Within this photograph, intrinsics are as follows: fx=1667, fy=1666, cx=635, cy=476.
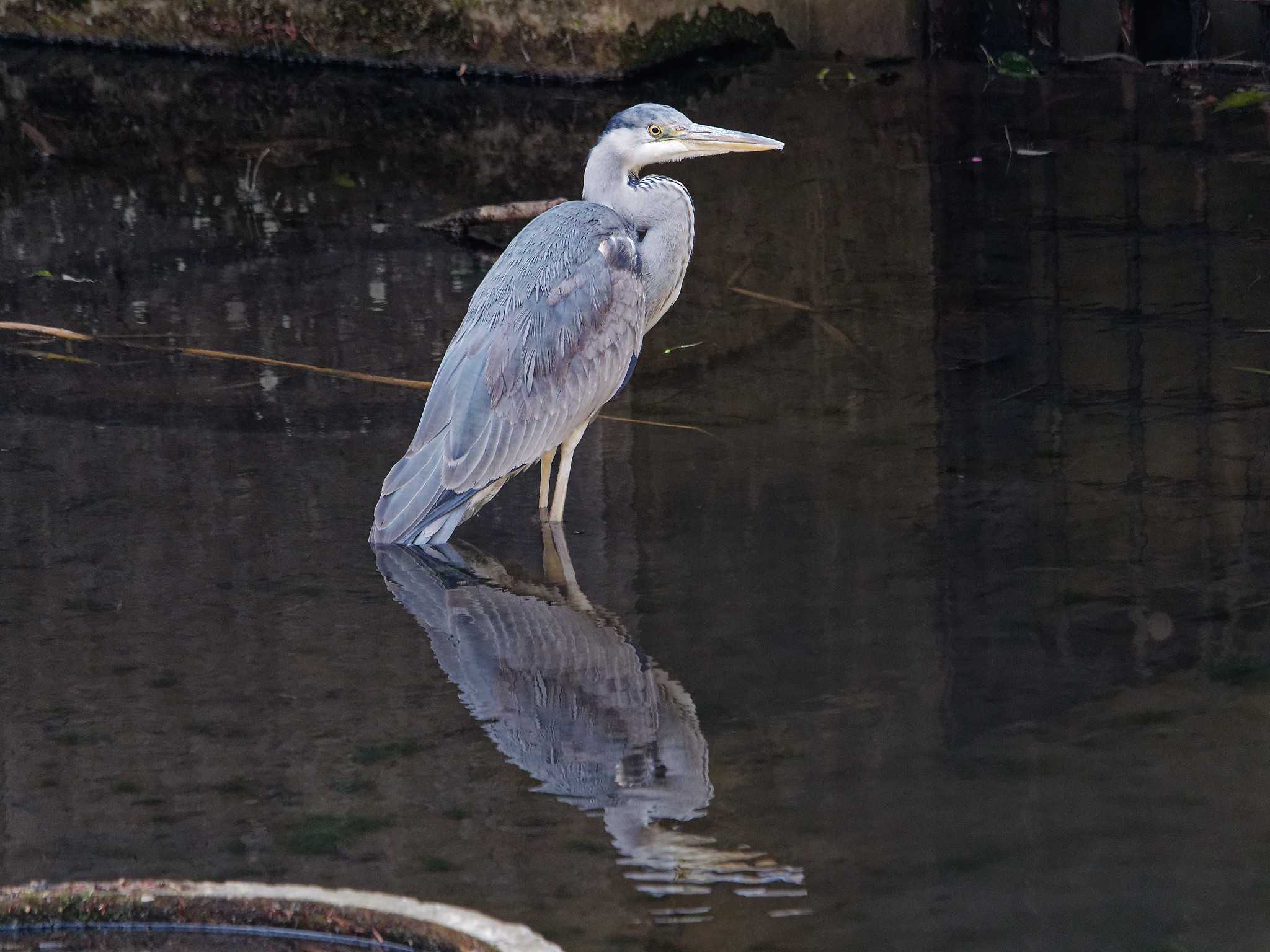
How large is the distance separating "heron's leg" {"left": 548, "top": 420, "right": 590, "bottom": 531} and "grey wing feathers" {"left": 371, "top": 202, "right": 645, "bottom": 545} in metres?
0.06

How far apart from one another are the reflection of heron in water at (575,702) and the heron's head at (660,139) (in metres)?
1.44

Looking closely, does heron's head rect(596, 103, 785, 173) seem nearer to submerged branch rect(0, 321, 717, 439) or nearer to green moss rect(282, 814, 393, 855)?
submerged branch rect(0, 321, 717, 439)

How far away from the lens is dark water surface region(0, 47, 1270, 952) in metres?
3.49

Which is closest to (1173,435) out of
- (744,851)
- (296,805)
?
(744,851)

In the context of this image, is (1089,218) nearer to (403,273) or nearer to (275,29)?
(403,273)

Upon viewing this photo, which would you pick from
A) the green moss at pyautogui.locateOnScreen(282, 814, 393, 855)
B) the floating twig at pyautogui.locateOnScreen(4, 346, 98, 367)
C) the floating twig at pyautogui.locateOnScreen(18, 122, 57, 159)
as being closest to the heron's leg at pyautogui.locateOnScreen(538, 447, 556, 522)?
the green moss at pyautogui.locateOnScreen(282, 814, 393, 855)

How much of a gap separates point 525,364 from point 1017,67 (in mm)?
6673

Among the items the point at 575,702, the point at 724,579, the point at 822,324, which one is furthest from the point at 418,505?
the point at 822,324

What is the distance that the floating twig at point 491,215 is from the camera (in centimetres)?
833

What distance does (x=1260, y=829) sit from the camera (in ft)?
11.3

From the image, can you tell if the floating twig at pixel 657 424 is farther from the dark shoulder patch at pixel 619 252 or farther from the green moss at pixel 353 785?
the green moss at pixel 353 785

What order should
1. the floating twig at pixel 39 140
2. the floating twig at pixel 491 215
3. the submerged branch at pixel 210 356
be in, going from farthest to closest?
the floating twig at pixel 39 140, the floating twig at pixel 491 215, the submerged branch at pixel 210 356

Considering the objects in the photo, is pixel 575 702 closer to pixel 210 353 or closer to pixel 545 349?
pixel 545 349

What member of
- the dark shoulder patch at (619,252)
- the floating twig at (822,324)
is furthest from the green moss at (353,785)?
the floating twig at (822,324)
